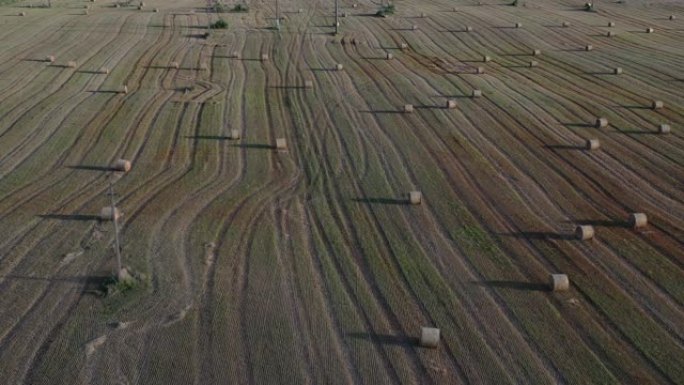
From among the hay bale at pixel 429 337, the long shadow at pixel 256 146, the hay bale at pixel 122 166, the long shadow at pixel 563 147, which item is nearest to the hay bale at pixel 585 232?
the hay bale at pixel 429 337

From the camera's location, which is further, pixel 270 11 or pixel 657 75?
pixel 270 11

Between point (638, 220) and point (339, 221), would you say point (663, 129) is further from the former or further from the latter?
point (339, 221)

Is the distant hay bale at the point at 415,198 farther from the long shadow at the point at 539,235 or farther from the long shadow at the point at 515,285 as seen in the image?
the long shadow at the point at 515,285

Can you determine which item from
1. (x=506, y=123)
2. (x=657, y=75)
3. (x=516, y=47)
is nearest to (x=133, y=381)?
(x=506, y=123)

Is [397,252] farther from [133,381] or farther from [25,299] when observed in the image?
[25,299]

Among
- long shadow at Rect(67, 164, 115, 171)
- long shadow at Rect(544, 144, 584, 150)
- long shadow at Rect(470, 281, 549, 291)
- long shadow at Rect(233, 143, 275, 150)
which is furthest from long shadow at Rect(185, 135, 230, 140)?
long shadow at Rect(470, 281, 549, 291)

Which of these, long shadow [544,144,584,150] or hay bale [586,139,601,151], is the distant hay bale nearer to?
long shadow [544,144,584,150]

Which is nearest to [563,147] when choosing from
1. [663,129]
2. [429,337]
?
[663,129]
